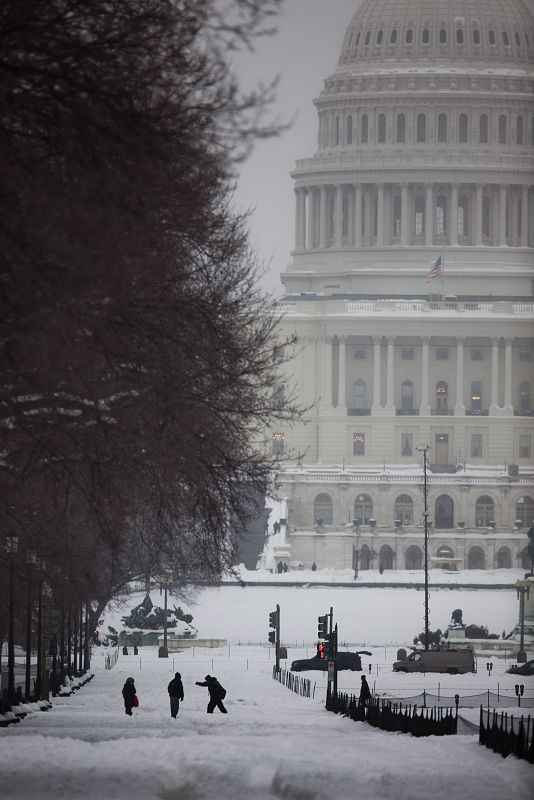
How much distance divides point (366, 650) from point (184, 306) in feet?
226

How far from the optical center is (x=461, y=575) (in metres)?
146

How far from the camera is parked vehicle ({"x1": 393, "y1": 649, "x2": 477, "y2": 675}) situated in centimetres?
7544

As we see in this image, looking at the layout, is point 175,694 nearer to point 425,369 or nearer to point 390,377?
point 390,377

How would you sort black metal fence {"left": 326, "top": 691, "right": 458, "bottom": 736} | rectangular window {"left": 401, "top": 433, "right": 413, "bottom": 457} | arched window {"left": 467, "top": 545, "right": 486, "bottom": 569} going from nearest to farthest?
black metal fence {"left": 326, "top": 691, "right": 458, "bottom": 736} < arched window {"left": 467, "top": 545, "right": 486, "bottom": 569} < rectangular window {"left": 401, "top": 433, "right": 413, "bottom": 457}

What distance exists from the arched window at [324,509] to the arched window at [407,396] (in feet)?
62.5

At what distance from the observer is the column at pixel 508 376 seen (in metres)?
190

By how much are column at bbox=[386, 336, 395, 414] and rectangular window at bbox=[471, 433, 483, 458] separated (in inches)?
279

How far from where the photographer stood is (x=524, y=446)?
189625 mm

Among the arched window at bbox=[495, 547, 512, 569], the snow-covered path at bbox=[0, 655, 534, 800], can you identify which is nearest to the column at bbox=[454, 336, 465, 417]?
the arched window at bbox=[495, 547, 512, 569]

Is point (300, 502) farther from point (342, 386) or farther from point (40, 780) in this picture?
point (40, 780)

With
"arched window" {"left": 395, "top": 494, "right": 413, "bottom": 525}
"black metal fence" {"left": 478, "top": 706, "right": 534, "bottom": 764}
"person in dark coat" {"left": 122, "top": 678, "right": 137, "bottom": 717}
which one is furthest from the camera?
"arched window" {"left": 395, "top": 494, "right": 413, "bottom": 525}

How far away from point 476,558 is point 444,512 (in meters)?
9.01

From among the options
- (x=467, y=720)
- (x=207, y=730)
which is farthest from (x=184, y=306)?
(x=467, y=720)

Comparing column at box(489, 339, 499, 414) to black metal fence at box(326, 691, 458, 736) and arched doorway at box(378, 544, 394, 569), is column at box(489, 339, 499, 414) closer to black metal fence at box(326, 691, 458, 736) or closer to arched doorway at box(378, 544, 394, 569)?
arched doorway at box(378, 544, 394, 569)
